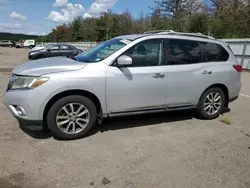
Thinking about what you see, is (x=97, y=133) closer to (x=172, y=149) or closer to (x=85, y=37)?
(x=172, y=149)

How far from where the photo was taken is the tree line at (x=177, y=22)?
19.9 metres

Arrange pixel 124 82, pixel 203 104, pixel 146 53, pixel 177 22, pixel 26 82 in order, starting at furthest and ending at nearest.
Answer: pixel 177 22 → pixel 203 104 → pixel 146 53 → pixel 124 82 → pixel 26 82

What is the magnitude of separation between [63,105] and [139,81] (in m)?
1.34

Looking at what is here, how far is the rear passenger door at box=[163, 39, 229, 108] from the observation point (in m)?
4.78

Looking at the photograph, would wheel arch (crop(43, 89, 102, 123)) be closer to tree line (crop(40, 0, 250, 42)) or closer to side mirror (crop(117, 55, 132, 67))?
side mirror (crop(117, 55, 132, 67))

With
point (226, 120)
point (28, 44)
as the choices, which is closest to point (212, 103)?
point (226, 120)

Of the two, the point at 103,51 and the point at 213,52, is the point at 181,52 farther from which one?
the point at 103,51

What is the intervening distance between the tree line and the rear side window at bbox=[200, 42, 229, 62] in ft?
47.8

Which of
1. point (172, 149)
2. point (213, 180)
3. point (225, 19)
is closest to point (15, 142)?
point (172, 149)

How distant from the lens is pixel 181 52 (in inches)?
194

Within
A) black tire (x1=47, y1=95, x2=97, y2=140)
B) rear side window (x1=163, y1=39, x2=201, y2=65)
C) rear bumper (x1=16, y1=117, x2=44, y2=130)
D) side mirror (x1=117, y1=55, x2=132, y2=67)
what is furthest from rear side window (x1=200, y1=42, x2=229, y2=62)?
rear bumper (x1=16, y1=117, x2=44, y2=130)

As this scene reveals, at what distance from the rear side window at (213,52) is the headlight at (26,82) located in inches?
124

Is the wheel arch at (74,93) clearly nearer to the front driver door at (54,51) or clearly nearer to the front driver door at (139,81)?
the front driver door at (139,81)

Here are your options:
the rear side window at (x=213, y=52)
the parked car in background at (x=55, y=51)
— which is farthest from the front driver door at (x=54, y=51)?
the rear side window at (x=213, y=52)
